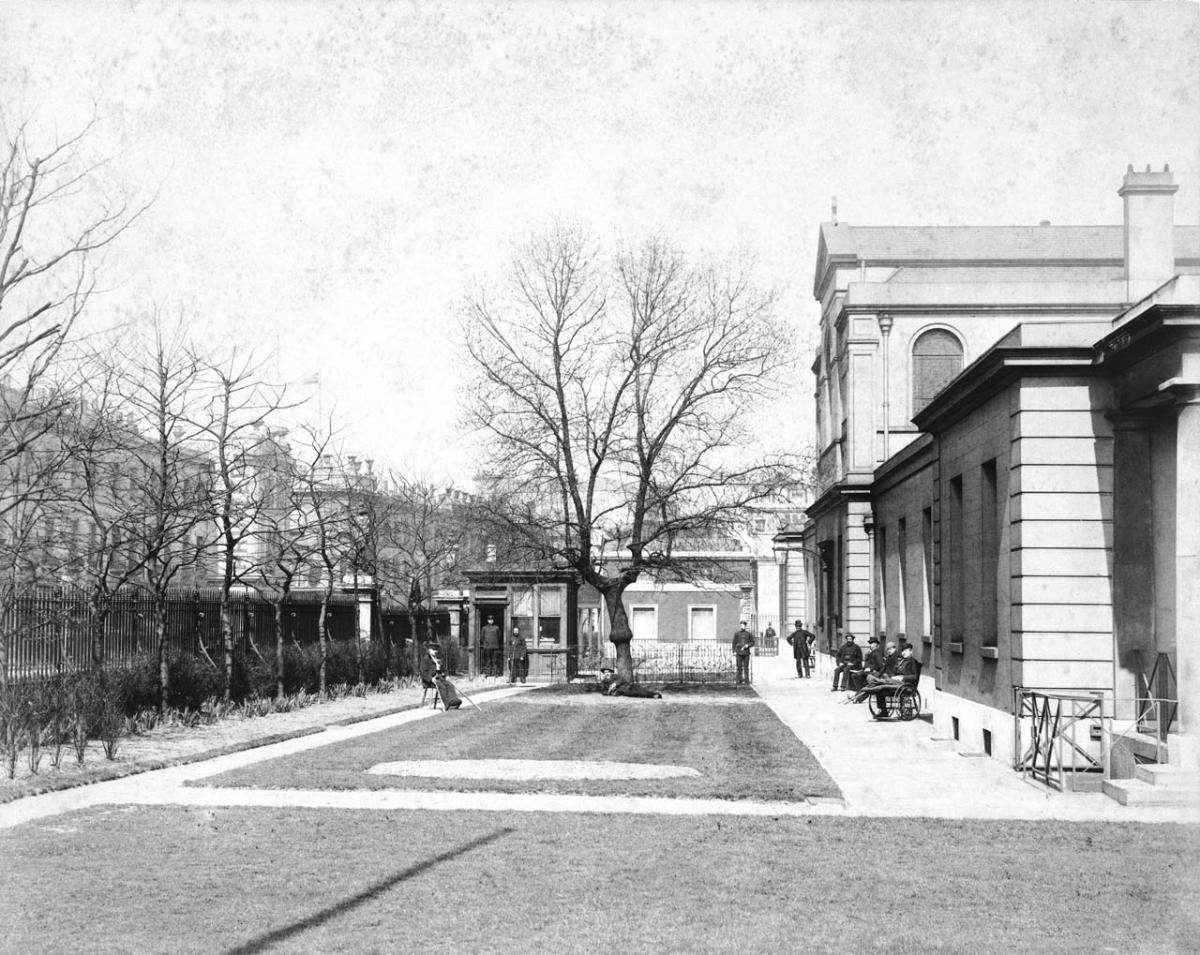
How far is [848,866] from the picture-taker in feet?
30.7

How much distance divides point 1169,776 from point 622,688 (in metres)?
18.1

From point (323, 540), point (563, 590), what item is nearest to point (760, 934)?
point (323, 540)

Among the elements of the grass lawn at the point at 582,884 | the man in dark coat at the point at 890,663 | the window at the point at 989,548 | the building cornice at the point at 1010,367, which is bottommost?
the grass lawn at the point at 582,884

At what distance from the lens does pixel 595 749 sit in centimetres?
1748

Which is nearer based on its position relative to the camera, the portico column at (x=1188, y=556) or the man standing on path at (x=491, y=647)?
the portico column at (x=1188, y=556)

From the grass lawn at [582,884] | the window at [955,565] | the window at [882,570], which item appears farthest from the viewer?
the window at [882,570]

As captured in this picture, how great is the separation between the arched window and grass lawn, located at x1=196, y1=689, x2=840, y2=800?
39.9ft

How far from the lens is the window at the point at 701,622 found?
68.6m

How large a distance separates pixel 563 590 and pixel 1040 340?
24.2 m

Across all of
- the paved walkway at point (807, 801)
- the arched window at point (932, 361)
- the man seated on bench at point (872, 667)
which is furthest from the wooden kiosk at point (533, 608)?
the paved walkway at point (807, 801)

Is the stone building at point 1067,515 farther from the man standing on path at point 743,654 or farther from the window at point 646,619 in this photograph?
the window at point 646,619

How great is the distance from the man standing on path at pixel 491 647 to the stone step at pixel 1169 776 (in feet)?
88.5

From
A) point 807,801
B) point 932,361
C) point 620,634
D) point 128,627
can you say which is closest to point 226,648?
point 128,627

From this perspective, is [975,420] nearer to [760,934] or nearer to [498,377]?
[760,934]
